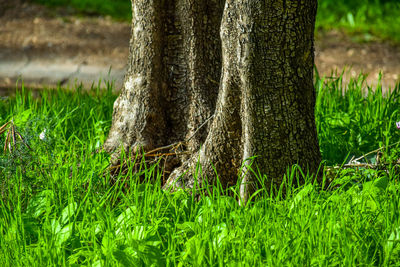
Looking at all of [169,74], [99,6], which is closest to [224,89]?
[169,74]

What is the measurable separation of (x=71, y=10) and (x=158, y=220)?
20.7 ft

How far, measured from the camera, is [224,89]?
87.6 inches

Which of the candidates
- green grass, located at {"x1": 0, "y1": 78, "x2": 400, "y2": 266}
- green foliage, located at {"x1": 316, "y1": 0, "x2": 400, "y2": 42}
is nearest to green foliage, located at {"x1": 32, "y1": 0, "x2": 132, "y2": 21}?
green foliage, located at {"x1": 316, "y1": 0, "x2": 400, "y2": 42}

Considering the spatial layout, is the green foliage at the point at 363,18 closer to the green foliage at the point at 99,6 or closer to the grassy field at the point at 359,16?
the grassy field at the point at 359,16

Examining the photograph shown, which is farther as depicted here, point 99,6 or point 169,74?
point 99,6

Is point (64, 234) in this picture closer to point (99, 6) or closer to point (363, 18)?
point (363, 18)

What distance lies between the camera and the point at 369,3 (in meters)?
6.92

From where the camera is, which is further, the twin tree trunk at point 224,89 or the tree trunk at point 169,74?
the tree trunk at point 169,74

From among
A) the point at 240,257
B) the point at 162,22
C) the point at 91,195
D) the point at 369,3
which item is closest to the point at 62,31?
the point at 369,3

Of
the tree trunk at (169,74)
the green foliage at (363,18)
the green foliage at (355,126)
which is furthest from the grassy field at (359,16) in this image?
the tree trunk at (169,74)

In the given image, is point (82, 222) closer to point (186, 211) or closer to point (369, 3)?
point (186, 211)

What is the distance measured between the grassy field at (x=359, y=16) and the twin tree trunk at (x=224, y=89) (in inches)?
160

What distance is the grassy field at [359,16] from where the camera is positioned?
6.27 m

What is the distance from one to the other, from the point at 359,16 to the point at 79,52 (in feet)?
11.2
